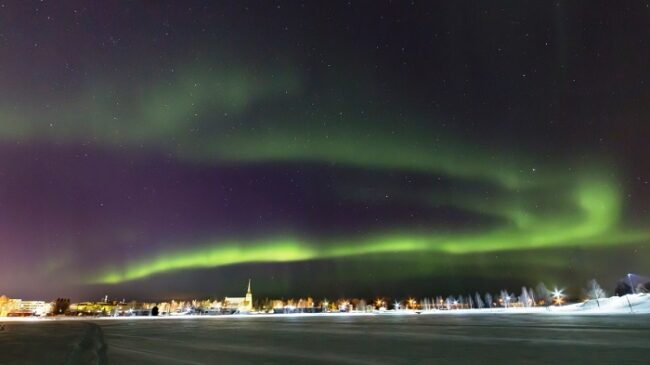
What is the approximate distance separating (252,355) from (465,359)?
34.5 feet

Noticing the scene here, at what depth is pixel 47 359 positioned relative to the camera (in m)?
21.8

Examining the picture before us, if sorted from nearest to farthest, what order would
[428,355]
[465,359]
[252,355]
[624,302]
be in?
[465,359], [428,355], [252,355], [624,302]

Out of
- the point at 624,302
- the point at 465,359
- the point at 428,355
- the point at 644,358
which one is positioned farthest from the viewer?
the point at 624,302

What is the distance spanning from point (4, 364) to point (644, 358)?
28565mm

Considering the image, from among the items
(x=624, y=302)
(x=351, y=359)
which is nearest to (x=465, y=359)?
(x=351, y=359)

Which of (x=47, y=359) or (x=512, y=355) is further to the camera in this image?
(x=47, y=359)

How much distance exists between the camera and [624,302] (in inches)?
4739

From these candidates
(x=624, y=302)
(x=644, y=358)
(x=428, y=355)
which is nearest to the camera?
(x=644, y=358)

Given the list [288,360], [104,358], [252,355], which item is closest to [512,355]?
[288,360]

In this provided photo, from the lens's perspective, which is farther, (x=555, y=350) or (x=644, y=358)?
(x=555, y=350)

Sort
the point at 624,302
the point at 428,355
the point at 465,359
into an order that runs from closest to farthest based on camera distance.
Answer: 1. the point at 465,359
2. the point at 428,355
3. the point at 624,302

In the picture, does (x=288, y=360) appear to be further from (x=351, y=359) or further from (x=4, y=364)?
(x=4, y=364)

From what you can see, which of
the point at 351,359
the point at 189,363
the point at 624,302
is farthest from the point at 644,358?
the point at 624,302

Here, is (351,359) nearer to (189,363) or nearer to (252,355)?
(252,355)
